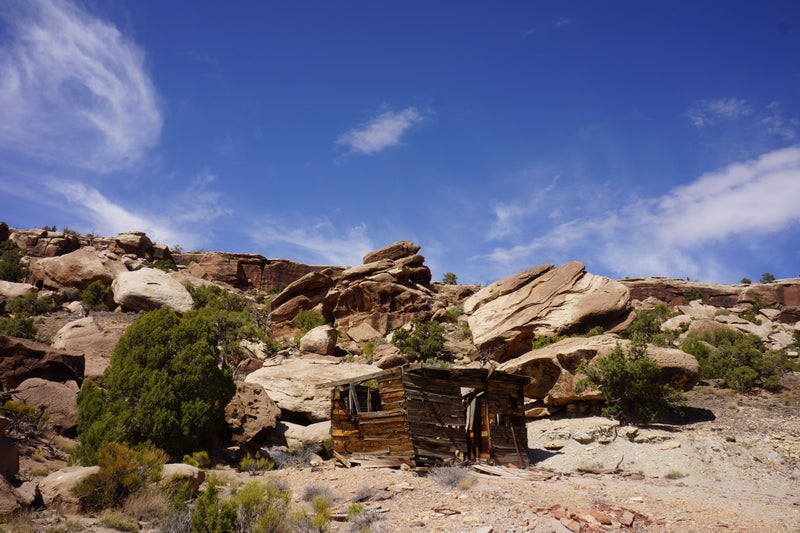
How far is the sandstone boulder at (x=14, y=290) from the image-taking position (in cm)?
3098

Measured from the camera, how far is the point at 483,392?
54.8 feet

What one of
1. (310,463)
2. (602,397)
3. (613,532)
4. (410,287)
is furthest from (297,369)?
(410,287)

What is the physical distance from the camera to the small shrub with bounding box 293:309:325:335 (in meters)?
37.6

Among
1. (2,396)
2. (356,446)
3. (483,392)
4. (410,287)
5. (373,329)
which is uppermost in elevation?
(410,287)

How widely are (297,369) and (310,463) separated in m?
5.52

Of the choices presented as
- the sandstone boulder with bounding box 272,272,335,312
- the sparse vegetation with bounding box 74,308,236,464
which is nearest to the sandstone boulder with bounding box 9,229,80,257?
the sandstone boulder with bounding box 272,272,335,312

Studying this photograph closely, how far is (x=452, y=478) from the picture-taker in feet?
39.1

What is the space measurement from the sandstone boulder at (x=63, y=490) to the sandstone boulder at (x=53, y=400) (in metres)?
5.45

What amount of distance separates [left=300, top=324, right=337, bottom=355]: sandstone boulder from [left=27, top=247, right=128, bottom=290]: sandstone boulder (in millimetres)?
15427

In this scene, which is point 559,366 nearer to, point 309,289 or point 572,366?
point 572,366

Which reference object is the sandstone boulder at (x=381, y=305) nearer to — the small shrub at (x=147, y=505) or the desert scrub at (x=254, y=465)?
Result: the desert scrub at (x=254, y=465)

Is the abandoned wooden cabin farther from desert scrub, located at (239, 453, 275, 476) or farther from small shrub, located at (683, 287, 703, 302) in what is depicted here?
small shrub, located at (683, 287, 703, 302)

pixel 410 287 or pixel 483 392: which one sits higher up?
pixel 410 287

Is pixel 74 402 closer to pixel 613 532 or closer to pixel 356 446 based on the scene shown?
pixel 356 446
